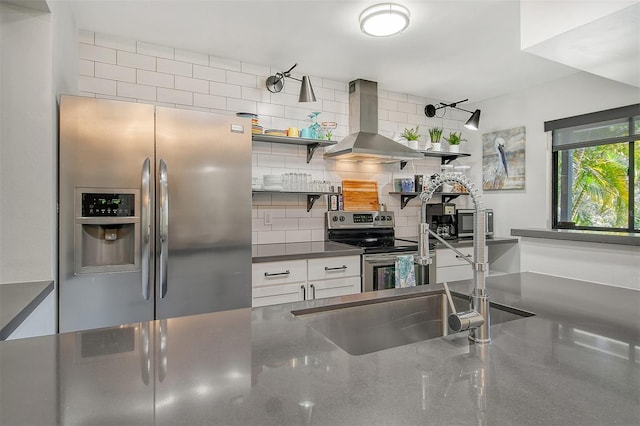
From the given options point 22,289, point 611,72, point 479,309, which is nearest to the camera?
point 479,309

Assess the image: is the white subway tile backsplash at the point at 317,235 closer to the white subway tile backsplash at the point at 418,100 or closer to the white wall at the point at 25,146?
the white subway tile backsplash at the point at 418,100

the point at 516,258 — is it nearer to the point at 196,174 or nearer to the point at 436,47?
the point at 436,47

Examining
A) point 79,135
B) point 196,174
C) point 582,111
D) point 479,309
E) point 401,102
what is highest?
point 401,102

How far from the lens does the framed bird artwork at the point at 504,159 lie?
3869mm

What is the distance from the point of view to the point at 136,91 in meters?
2.77

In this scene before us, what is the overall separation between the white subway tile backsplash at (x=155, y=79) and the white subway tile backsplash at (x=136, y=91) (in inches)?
1.6

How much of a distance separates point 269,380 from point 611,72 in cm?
304

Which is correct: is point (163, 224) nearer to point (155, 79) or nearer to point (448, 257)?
point (155, 79)

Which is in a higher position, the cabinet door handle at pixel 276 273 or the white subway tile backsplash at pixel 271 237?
the white subway tile backsplash at pixel 271 237

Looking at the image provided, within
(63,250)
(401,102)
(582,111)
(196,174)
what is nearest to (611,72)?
(582,111)

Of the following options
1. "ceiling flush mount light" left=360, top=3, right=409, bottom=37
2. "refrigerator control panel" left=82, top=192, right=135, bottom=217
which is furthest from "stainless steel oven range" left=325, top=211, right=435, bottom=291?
"refrigerator control panel" left=82, top=192, right=135, bottom=217

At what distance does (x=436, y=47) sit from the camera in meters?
2.84

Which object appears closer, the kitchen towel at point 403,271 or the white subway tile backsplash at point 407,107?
the kitchen towel at point 403,271

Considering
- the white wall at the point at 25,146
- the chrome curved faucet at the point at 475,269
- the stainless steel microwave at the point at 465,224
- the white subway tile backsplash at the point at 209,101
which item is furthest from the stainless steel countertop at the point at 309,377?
the stainless steel microwave at the point at 465,224
